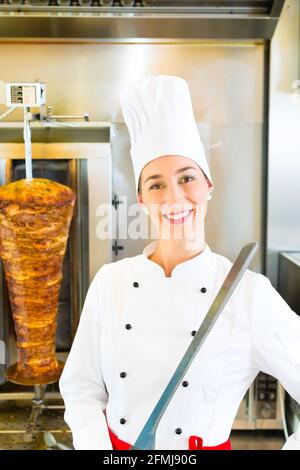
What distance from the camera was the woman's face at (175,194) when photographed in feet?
2.44

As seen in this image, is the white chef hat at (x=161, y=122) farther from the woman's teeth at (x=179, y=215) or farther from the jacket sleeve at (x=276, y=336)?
the jacket sleeve at (x=276, y=336)

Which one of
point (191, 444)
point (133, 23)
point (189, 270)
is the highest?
point (133, 23)

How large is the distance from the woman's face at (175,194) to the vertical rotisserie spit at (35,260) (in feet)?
0.59

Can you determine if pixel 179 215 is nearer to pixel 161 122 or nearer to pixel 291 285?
pixel 161 122

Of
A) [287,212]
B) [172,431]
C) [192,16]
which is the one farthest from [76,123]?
[172,431]

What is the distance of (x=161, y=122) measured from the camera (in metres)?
0.74

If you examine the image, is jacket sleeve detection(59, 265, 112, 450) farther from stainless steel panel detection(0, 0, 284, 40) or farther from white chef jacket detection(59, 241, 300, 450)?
stainless steel panel detection(0, 0, 284, 40)

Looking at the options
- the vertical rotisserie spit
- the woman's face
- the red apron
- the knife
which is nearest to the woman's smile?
the woman's face

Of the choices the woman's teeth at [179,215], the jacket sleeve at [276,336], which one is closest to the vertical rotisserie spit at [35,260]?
the woman's teeth at [179,215]

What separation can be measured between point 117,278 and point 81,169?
0.22m

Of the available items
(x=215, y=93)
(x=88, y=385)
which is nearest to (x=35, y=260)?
(x=88, y=385)

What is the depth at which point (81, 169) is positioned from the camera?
3.03 feet

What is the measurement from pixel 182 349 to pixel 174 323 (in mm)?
41

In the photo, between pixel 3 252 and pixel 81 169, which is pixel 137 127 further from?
pixel 3 252
